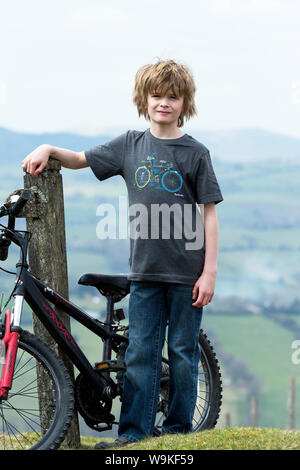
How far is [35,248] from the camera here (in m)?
4.84

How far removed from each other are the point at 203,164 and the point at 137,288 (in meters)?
0.93

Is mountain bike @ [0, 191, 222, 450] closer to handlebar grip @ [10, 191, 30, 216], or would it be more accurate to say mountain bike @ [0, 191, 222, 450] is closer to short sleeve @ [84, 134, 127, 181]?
handlebar grip @ [10, 191, 30, 216]

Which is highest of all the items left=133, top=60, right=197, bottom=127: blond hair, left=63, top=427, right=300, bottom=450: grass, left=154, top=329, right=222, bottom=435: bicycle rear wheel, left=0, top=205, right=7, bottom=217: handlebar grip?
left=133, top=60, right=197, bottom=127: blond hair

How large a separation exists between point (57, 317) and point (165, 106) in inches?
61.4

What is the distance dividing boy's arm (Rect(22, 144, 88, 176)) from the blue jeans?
922 millimetres

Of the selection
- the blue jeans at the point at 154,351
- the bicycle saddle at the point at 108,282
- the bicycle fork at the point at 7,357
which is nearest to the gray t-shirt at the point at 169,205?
the blue jeans at the point at 154,351

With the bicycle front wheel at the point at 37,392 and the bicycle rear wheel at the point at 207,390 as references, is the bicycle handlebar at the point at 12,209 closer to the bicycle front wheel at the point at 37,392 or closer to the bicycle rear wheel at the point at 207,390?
the bicycle front wheel at the point at 37,392

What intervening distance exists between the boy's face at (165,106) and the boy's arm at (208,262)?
62cm

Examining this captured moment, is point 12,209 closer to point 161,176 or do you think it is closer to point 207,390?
point 161,176

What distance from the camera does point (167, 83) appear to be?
441 cm

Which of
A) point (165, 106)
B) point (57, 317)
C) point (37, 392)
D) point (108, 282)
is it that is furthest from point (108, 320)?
point (165, 106)

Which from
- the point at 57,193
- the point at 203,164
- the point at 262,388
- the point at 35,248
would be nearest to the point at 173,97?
the point at 203,164

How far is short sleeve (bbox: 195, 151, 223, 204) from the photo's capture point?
4.46m

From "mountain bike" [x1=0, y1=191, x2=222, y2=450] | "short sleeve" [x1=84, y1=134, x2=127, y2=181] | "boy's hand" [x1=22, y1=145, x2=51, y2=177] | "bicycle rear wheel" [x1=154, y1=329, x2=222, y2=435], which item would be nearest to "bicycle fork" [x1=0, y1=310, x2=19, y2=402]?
"mountain bike" [x1=0, y1=191, x2=222, y2=450]
